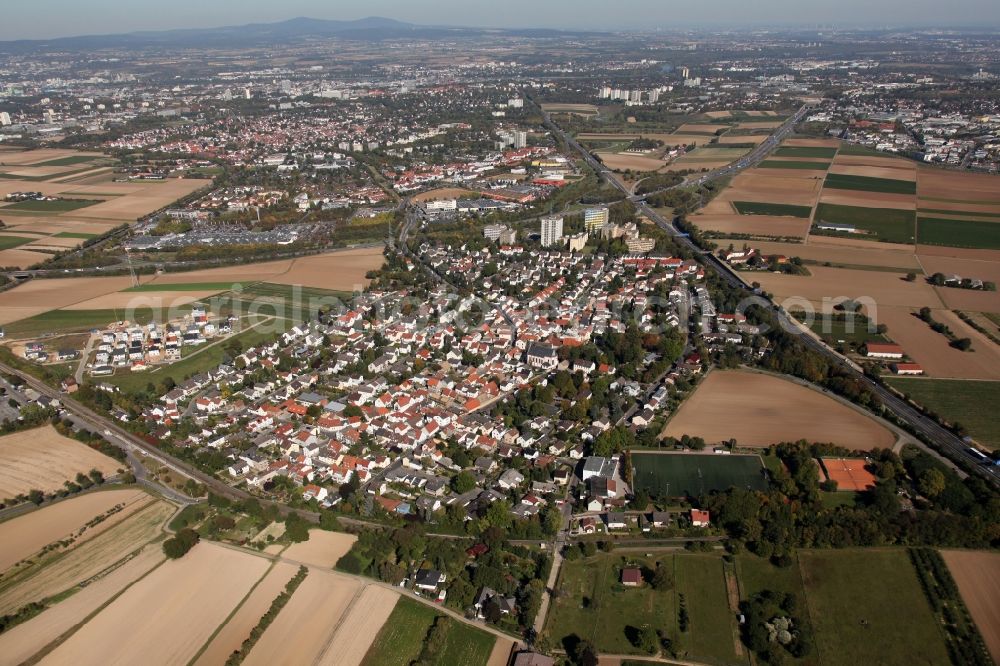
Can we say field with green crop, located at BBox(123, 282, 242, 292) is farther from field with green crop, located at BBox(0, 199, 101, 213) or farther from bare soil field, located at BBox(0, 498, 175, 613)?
field with green crop, located at BBox(0, 199, 101, 213)

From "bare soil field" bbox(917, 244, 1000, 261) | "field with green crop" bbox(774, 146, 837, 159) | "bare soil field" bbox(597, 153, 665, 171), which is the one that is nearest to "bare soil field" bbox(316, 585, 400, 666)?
"bare soil field" bbox(917, 244, 1000, 261)

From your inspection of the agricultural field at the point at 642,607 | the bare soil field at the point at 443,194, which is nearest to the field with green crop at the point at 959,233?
the bare soil field at the point at 443,194

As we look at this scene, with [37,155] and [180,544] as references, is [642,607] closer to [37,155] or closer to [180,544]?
[180,544]

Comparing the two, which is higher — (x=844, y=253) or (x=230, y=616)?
(x=844, y=253)

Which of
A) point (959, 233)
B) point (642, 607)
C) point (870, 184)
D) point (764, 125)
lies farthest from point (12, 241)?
point (764, 125)

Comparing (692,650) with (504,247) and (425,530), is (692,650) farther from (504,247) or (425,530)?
(504,247)

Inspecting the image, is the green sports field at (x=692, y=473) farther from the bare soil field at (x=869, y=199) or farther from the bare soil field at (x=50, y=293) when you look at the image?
the bare soil field at (x=869, y=199)

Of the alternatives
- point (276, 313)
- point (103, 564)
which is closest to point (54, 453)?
point (103, 564)
